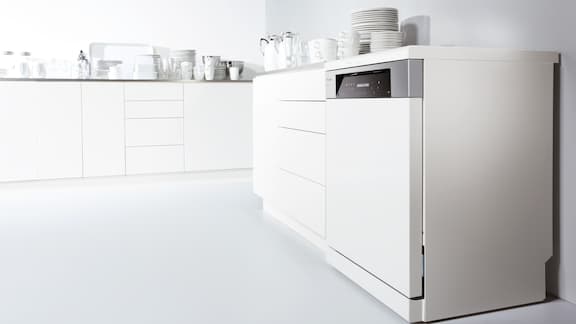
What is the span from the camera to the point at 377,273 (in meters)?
2.26

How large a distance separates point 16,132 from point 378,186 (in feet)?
12.2

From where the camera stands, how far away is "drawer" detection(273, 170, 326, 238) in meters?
2.99

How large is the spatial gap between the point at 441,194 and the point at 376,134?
353 mm

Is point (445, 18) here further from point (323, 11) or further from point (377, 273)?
point (323, 11)

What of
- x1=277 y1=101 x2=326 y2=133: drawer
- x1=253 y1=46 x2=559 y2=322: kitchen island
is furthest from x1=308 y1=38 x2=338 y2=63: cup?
x1=253 y1=46 x2=559 y2=322: kitchen island

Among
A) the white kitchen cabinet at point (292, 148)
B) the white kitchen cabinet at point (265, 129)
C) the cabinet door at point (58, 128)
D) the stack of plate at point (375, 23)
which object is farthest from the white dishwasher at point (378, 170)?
the cabinet door at point (58, 128)

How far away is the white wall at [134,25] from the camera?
5.45m

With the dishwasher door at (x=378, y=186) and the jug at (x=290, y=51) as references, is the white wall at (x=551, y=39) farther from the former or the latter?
the jug at (x=290, y=51)

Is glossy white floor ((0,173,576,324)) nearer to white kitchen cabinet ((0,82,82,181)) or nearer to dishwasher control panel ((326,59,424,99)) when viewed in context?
white kitchen cabinet ((0,82,82,181))

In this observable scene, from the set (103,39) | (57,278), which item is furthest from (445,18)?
(103,39)

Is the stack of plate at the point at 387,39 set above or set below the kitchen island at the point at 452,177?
above

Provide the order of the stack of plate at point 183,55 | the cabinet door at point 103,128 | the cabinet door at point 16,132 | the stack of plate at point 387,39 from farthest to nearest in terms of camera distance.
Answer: the stack of plate at point 183,55 < the cabinet door at point 103,128 < the cabinet door at point 16,132 < the stack of plate at point 387,39

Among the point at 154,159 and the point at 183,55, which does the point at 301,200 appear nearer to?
the point at 154,159

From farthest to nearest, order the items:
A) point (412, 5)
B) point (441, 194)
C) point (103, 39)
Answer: point (103, 39) < point (412, 5) < point (441, 194)
